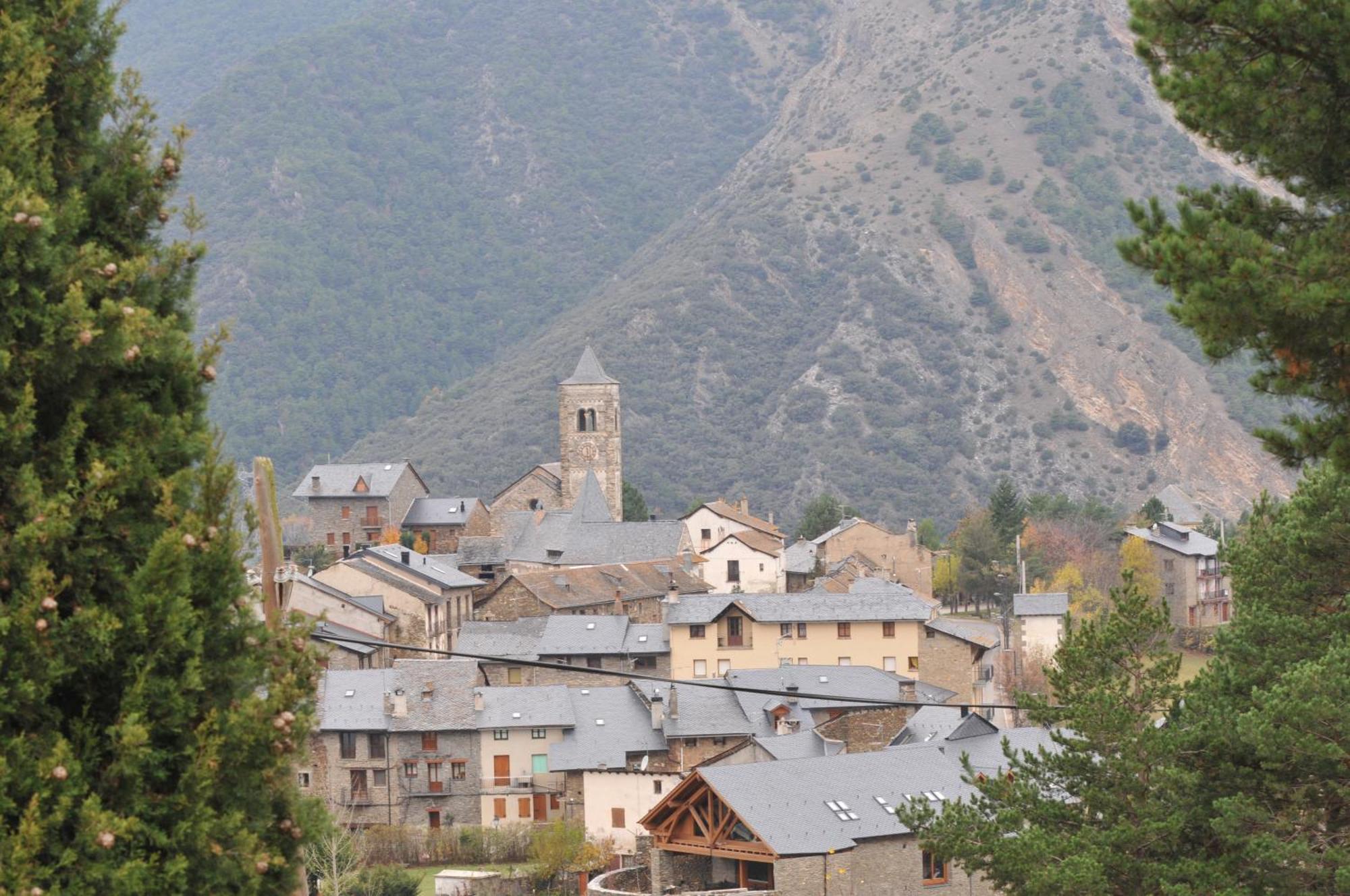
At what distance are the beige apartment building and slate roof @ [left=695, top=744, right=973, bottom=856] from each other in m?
22.5

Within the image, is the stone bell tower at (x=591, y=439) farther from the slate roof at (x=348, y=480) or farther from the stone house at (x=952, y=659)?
the stone house at (x=952, y=659)

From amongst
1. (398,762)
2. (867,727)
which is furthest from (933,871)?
(398,762)

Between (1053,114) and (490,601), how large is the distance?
4788 inches

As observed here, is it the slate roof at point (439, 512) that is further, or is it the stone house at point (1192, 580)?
the slate roof at point (439, 512)

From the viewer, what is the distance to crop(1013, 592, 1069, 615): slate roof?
80625mm

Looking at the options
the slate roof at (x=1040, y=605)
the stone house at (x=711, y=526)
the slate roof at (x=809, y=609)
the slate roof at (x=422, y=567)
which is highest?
the stone house at (x=711, y=526)

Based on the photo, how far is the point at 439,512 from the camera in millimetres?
113062

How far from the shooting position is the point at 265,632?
9633mm

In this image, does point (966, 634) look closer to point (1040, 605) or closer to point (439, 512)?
point (1040, 605)

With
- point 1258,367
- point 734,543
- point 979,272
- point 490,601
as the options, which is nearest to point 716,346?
point 979,272

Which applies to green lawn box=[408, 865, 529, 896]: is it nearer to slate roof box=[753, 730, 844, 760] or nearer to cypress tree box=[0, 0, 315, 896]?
slate roof box=[753, 730, 844, 760]

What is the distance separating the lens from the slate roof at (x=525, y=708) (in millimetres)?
58969

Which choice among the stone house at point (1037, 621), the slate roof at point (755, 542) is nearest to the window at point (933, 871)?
the stone house at point (1037, 621)

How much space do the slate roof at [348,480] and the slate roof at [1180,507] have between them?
4784 cm
